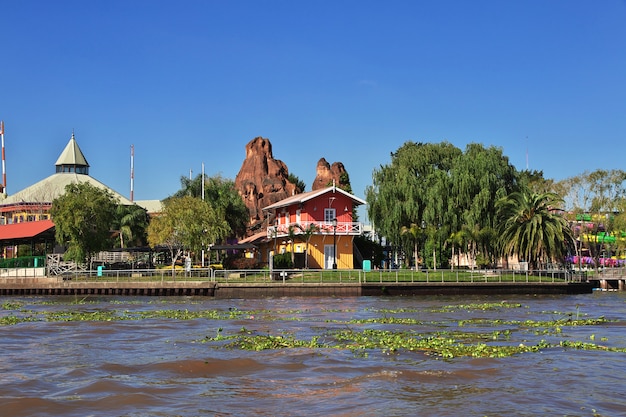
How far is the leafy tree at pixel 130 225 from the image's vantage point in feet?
276

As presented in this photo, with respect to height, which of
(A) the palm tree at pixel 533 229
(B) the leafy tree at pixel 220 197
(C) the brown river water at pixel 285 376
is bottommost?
(C) the brown river water at pixel 285 376

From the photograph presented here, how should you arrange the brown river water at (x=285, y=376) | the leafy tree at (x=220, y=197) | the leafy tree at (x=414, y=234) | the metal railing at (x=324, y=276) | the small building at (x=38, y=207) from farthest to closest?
the leafy tree at (x=220, y=197)
the small building at (x=38, y=207)
the leafy tree at (x=414, y=234)
the metal railing at (x=324, y=276)
the brown river water at (x=285, y=376)

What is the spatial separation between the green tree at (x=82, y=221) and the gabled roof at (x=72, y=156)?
2501 inches

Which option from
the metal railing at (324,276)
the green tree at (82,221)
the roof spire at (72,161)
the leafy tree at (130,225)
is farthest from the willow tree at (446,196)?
the roof spire at (72,161)

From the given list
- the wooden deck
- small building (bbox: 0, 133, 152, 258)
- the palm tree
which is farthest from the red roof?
the palm tree

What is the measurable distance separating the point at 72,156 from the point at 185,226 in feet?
242

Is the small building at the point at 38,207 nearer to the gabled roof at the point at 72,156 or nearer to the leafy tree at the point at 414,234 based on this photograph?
the gabled roof at the point at 72,156

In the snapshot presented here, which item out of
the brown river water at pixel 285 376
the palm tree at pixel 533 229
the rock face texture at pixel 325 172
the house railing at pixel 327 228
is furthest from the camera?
the rock face texture at pixel 325 172

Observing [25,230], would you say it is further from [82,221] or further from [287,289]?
[287,289]

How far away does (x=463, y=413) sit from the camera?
13195 mm

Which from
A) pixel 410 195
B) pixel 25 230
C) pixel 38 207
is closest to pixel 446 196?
pixel 410 195

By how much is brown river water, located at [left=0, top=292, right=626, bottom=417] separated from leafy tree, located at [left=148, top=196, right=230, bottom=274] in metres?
31.2

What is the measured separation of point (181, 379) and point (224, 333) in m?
8.79

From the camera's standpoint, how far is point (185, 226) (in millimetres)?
60031
